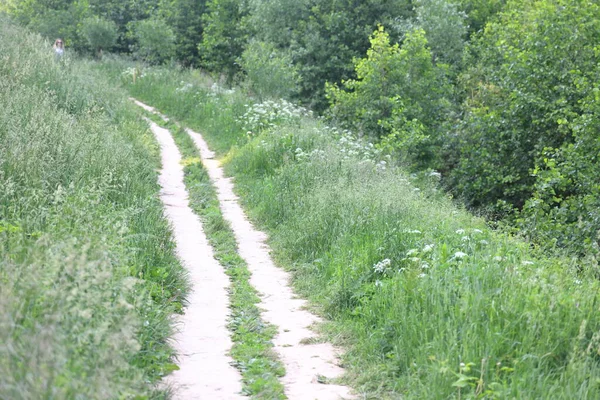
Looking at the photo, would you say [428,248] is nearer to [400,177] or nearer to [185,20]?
[400,177]

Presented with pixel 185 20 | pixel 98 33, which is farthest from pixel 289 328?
pixel 185 20

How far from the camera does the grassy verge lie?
15.6 feet

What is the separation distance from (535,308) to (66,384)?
362 centimetres

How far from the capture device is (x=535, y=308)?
5191mm

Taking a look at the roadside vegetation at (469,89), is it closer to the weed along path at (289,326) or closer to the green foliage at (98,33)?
the green foliage at (98,33)

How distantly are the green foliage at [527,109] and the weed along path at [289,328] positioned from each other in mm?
7848

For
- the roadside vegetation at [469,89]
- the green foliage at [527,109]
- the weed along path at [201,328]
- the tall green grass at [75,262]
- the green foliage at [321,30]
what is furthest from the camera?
the green foliage at [321,30]

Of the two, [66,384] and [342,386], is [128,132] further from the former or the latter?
[66,384]

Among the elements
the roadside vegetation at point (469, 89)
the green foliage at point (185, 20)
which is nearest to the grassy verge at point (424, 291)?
the roadside vegetation at point (469, 89)

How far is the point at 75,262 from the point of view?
4.18 metres

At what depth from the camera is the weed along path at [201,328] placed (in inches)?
201

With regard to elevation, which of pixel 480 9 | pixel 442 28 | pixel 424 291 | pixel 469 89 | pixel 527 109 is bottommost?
pixel 424 291

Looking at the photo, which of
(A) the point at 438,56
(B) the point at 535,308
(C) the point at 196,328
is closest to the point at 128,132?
(C) the point at 196,328

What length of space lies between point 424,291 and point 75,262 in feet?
10.4
